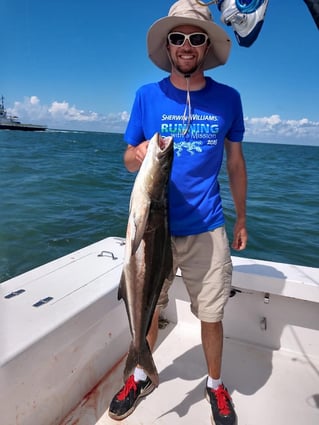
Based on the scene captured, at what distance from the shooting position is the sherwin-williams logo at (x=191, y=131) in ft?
7.30

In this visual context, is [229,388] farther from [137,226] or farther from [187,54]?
[187,54]

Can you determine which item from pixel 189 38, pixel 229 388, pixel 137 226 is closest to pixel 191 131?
pixel 189 38

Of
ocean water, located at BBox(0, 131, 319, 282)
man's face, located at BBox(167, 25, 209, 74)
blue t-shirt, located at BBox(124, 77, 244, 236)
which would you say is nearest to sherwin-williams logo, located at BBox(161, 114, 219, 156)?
blue t-shirt, located at BBox(124, 77, 244, 236)

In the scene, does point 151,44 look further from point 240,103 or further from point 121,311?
point 121,311

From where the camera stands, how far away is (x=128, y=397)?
252 cm

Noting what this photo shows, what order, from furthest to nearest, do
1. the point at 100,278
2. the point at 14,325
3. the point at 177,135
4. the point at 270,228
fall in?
the point at 270,228, the point at 100,278, the point at 177,135, the point at 14,325

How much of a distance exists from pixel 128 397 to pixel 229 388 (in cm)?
84

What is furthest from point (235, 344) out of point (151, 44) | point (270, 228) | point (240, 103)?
point (270, 228)

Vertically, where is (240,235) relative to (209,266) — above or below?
above

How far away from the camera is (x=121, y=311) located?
9.78 feet

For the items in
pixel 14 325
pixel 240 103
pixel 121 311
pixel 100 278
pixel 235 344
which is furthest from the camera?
pixel 235 344

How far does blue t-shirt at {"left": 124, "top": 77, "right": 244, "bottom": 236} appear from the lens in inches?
88.0

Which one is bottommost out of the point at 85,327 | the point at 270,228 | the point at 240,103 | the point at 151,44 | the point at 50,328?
the point at 270,228

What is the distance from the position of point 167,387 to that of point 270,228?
321 inches
